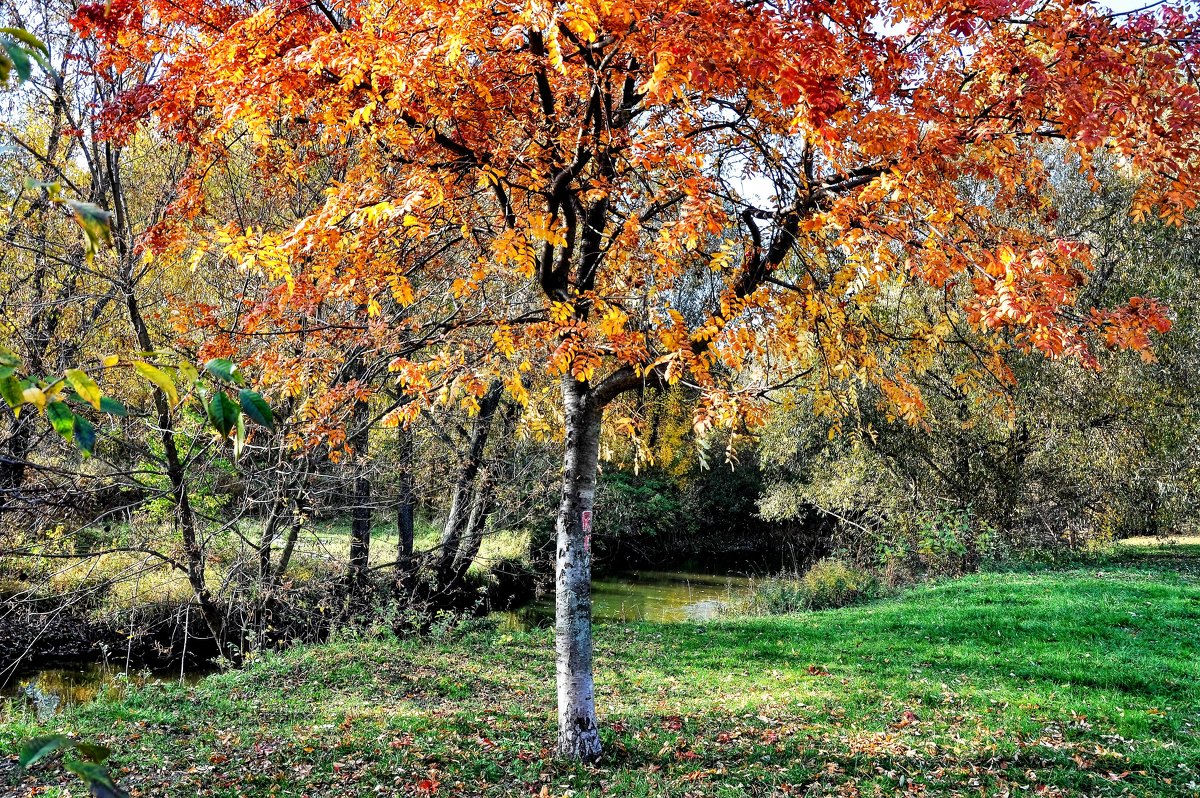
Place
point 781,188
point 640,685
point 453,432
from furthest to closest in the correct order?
point 453,432 → point 640,685 → point 781,188

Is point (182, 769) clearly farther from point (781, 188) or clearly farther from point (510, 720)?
point (781, 188)

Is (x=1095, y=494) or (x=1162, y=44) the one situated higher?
(x=1162, y=44)

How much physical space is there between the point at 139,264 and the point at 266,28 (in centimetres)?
504

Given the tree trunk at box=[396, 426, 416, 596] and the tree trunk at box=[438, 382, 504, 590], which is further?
the tree trunk at box=[438, 382, 504, 590]

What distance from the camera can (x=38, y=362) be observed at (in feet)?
27.8

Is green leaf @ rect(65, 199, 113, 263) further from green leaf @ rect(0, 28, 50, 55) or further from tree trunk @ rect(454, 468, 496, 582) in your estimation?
tree trunk @ rect(454, 468, 496, 582)

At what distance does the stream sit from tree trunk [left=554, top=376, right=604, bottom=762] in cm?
497

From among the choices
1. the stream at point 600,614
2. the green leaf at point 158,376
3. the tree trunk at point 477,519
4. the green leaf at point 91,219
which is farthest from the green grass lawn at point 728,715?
the green leaf at point 91,219

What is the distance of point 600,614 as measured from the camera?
1677cm

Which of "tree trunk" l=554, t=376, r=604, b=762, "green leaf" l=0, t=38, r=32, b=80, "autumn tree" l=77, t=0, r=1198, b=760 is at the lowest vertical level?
"tree trunk" l=554, t=376, r=604, b=762

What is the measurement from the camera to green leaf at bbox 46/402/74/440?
3.78ft

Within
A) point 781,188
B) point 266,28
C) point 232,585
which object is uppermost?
point 266,28

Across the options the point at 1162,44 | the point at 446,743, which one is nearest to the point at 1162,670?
the point at 1162,44

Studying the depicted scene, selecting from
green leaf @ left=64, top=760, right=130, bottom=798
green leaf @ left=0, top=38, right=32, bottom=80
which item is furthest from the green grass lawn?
green leaf @ left=0, top=38, right=32, bottom=80
